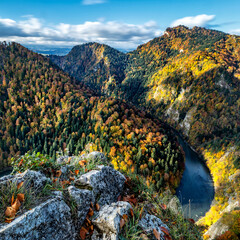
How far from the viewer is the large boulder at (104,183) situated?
7.11m

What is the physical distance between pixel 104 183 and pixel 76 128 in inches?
4495

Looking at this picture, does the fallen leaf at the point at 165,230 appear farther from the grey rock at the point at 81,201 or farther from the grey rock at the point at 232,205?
the grey rock at the point at 232,205

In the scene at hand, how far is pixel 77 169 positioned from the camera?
8.76 m

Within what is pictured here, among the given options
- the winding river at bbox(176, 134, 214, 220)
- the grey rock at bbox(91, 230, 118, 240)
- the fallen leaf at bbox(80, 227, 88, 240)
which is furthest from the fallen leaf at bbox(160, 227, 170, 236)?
the winding river at bbox(176, 134, 214, 220)

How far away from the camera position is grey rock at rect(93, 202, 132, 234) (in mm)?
5152

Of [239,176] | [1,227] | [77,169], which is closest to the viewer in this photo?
[1,227]

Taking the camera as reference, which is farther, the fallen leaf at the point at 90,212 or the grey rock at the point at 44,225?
the fallen leaf at the point at 90,212

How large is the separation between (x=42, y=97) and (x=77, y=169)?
150 m

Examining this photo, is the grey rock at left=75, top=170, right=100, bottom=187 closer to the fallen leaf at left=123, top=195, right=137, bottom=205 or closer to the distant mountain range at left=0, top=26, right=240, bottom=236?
the fallen leaf at left=123, top=195, right=137, bottom=205

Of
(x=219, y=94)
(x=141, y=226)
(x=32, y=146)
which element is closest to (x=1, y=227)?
(x=141, y=226)

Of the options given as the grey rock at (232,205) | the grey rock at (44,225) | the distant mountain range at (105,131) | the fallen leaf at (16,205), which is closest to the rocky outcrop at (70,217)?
the grey rock at (44,225)

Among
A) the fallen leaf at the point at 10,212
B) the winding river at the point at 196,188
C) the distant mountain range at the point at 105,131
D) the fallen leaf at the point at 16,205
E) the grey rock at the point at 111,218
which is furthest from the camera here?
the distant mountain range at the point at 105,131

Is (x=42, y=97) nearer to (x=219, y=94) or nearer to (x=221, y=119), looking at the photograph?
(x=221, y=119)

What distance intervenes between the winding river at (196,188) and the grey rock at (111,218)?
266 ft
